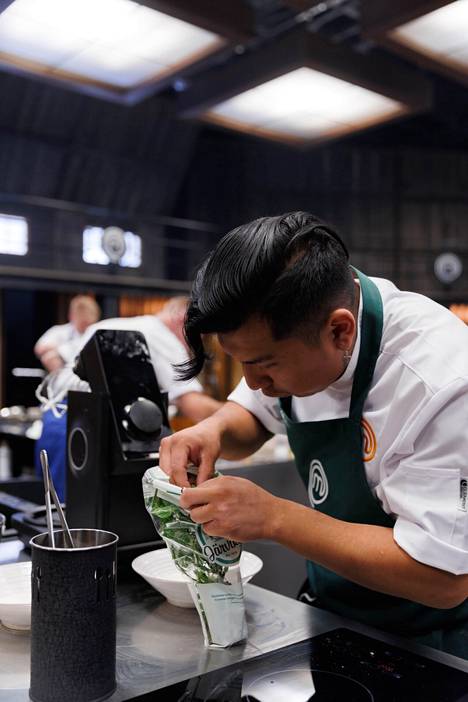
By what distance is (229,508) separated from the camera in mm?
933

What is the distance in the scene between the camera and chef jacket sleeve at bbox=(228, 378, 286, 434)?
4.87ft

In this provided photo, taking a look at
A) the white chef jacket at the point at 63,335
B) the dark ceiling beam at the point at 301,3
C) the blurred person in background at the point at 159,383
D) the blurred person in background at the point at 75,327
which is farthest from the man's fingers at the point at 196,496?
the white chef jacket at the point at 63,335

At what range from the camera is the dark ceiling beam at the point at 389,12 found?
9.00 feet

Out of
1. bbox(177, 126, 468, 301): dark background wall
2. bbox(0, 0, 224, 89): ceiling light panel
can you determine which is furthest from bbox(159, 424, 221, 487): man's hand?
bbox(177, 126, 468, 301): dark background wall

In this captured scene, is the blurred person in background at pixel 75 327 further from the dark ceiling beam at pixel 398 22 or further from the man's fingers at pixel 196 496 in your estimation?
the man's fingers at pixel 196 496

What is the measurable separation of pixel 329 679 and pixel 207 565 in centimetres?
21

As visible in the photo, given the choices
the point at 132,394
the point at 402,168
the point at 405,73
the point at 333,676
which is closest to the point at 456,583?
the point at 333,676

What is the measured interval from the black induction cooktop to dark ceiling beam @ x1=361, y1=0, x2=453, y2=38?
2490 millimetres

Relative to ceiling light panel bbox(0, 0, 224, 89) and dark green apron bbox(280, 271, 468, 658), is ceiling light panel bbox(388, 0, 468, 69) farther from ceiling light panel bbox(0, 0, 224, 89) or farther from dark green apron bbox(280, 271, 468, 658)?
dark green apron bbox(280, 271, 468, 658)

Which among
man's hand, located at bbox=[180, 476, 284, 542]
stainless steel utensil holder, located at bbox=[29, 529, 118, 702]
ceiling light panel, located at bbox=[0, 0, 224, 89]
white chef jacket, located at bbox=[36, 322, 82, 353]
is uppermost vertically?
ceiling light panel, located at bbox=[0, 0, 224, 89]

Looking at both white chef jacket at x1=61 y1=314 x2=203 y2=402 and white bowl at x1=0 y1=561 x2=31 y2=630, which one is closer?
white bowl at x1=0 y1=561 x2=31 y2=630

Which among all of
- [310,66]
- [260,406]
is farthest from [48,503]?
[310,66]

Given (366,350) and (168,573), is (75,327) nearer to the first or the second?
(168,573)

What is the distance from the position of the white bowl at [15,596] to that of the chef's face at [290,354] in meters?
0.47
